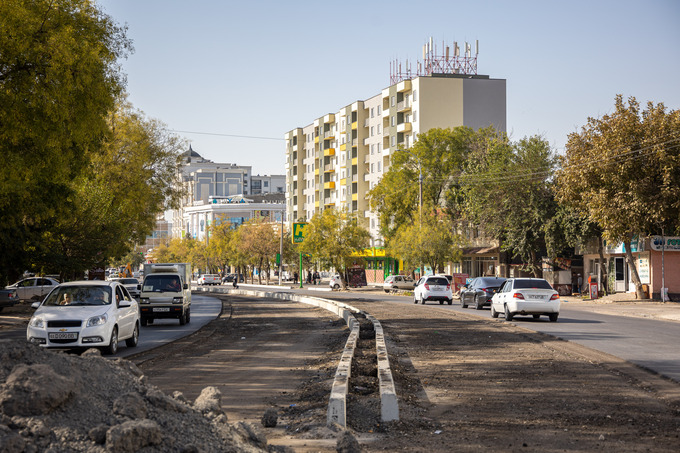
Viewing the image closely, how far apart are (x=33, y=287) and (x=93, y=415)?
4264cm

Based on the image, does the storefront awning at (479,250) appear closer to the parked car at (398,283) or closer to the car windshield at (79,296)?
the parked car at (398,283)

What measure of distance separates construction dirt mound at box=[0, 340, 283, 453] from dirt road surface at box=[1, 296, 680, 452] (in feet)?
3.63

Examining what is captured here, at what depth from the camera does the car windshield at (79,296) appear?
57.8 ft

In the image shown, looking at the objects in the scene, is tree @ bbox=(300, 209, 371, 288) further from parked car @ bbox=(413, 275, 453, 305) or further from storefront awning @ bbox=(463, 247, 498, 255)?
parked car @ bbox=(413, 275, 453, 305)

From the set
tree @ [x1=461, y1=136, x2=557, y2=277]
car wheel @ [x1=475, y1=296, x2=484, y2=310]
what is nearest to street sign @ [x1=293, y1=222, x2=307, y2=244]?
tree @ [x1=461, y1=136, x2=557, y2=277]

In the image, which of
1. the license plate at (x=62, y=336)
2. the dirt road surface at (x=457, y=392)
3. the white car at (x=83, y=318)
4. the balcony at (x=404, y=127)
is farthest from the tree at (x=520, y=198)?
the license plate at (x=62, y=336)

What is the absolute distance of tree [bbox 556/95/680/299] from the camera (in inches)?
1646

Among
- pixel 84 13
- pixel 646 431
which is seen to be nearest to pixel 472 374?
pixel 646 431

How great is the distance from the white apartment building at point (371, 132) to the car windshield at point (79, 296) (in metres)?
62.8

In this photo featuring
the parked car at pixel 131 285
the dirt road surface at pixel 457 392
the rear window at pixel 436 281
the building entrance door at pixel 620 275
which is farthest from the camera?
the building entrance door at pixel 620 275

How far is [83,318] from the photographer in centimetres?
1669

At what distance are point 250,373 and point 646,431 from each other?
7.49 metres

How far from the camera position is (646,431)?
326 inches

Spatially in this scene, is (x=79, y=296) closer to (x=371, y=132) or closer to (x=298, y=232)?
(x=298, y=232)
